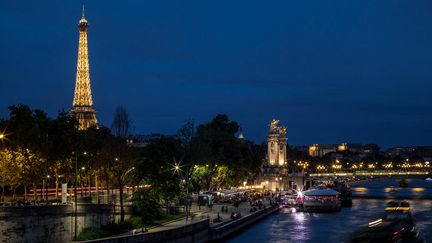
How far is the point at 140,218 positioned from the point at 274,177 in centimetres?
10749

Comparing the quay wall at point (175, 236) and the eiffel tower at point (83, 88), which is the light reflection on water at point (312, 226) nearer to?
the quay wall at point (175, 236)

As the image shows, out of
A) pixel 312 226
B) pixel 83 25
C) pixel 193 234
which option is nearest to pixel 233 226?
pixel 193 234

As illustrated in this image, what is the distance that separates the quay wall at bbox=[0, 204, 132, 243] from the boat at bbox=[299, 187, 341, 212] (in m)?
61.8

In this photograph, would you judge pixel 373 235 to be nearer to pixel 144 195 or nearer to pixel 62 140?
pixel 144 195

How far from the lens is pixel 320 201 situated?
117 metres

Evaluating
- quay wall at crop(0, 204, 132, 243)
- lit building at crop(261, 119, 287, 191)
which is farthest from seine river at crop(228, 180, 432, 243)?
lit building at crop(261, 119, 287, 191)

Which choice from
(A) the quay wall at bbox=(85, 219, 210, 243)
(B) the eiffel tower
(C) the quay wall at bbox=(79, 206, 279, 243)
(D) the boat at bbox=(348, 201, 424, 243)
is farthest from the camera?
(B) the eiffel tower

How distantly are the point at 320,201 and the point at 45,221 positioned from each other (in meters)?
73.4

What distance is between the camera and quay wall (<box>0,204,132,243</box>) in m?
46.2

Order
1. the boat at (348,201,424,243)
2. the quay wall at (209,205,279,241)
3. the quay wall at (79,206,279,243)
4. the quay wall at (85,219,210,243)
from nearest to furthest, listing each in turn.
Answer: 1. the quay wall at (85,219,210,243)
2. the boat at (348,201,424,243)
3. the quay wall at (79,206,279,243)
4. the quay wall at (209,205,279,241)

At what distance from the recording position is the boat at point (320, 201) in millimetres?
116562

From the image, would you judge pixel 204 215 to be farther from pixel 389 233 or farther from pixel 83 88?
pixel 83 88

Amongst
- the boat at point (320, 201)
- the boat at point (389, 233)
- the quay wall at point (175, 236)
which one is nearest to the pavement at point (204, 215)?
the quay wall at point (175, 236)

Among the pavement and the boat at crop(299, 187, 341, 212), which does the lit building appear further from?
the pavement
